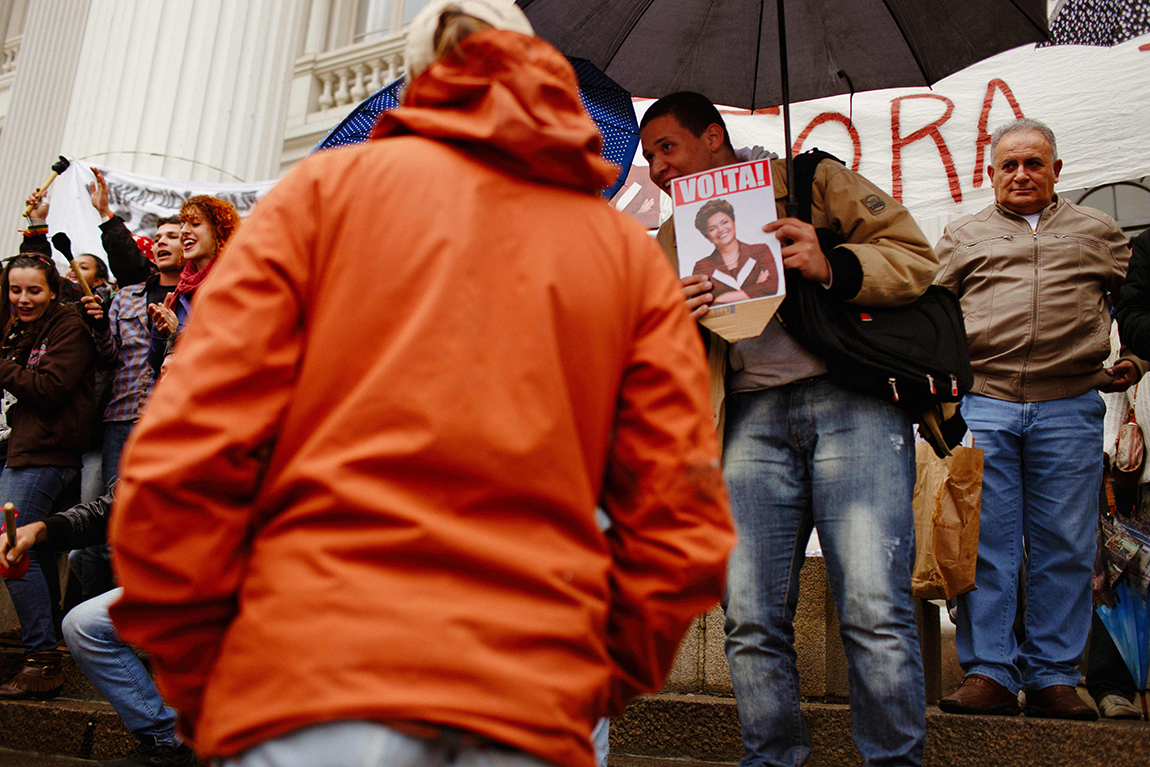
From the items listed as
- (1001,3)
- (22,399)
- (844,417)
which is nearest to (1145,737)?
(844,417)

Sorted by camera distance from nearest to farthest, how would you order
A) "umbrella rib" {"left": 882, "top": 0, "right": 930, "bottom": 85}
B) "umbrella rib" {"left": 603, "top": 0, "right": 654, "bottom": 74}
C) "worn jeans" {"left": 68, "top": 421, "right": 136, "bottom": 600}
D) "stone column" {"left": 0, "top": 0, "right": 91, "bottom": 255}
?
1. "umbrella rib" {"left": 882, "top": 0, "right": 930, "bottom": 85}
2. "umbrella rib" {"left": 603, "top": 0, "right": 654, "bottom": 74}
3. "worn jeans" {"left": 68, "top": 421, "right": 136, "bottom": 600}
4. "stone column" {"left": 0, "top": 0, "right": 91, "bottom": 255}

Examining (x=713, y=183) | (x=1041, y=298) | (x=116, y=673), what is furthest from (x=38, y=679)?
(x=1041, y=298)

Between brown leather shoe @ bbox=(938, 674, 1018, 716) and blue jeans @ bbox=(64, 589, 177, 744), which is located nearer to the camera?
brown leather shoe @ bbox=(938, 674, 1018, 716)

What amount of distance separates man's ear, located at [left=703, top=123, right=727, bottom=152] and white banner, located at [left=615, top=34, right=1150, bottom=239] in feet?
3.78

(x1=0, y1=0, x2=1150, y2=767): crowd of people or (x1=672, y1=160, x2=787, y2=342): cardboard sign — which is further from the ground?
(x1=672, y1=160, x2=787, y2=342): cardboard sign

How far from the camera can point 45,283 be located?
4758mm

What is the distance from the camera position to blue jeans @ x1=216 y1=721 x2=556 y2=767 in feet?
3.37

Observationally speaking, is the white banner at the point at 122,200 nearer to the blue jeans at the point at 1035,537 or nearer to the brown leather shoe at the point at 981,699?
the blue jeans at the point at 1035,537

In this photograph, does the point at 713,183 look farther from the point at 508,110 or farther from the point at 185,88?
the point at 185,88

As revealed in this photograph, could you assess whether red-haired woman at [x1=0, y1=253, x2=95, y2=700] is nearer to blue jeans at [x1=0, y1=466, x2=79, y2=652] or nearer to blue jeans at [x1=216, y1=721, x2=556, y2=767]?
blue jeans at [x1=0, y1=466, x2=79, y2=652]

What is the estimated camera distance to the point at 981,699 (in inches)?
122

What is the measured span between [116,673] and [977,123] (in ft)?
12.4

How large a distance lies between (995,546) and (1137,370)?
82cm

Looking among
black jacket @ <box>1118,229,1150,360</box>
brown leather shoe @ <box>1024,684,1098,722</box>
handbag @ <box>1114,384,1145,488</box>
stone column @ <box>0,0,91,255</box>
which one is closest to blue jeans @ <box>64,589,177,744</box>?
brown leather shoe @ <box>1024,684,1098,722</box>
